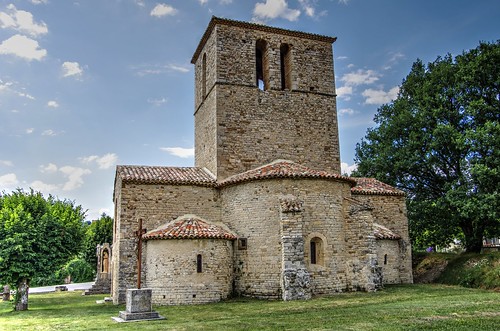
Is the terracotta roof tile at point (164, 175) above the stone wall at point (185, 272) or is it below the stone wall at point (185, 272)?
above

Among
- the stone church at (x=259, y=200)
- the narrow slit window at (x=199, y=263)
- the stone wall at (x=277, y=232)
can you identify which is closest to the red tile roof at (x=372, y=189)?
the stone church at (x=259, y=200)

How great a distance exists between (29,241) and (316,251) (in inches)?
460

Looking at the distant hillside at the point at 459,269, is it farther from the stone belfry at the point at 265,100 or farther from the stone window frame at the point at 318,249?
the stone belfry at the point at 265,100

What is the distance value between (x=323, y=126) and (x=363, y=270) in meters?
7.74

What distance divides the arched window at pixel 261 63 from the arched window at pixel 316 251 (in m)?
8.54

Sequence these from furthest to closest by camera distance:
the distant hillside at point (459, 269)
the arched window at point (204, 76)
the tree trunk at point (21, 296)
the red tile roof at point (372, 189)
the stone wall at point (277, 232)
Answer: the arched window at point (204, 76)
the red tile roof at point (372, 189)
the distant hillside at point (459, 269)
the tree trunk at point (21, 296)
the stone wall at point (277, 232)

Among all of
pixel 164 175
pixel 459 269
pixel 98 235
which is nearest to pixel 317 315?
pixel 164 175

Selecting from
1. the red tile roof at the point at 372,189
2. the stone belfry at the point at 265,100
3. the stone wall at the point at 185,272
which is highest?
the stone belfry at the point at 265,100

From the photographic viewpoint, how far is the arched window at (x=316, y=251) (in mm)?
17109

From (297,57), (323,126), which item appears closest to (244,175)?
(323,126)

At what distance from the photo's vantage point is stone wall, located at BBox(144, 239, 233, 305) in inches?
639

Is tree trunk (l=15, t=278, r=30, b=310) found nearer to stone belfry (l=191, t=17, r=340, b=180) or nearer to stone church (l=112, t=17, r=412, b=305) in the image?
stone church (l=112, t=17, r=412, b=305)

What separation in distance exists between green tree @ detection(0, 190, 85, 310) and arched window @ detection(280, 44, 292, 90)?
510 inches

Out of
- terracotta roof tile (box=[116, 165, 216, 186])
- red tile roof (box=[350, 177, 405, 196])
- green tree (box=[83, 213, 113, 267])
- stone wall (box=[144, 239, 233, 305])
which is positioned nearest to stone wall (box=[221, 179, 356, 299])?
stone wall (box=[144, 239, 233, 305])
